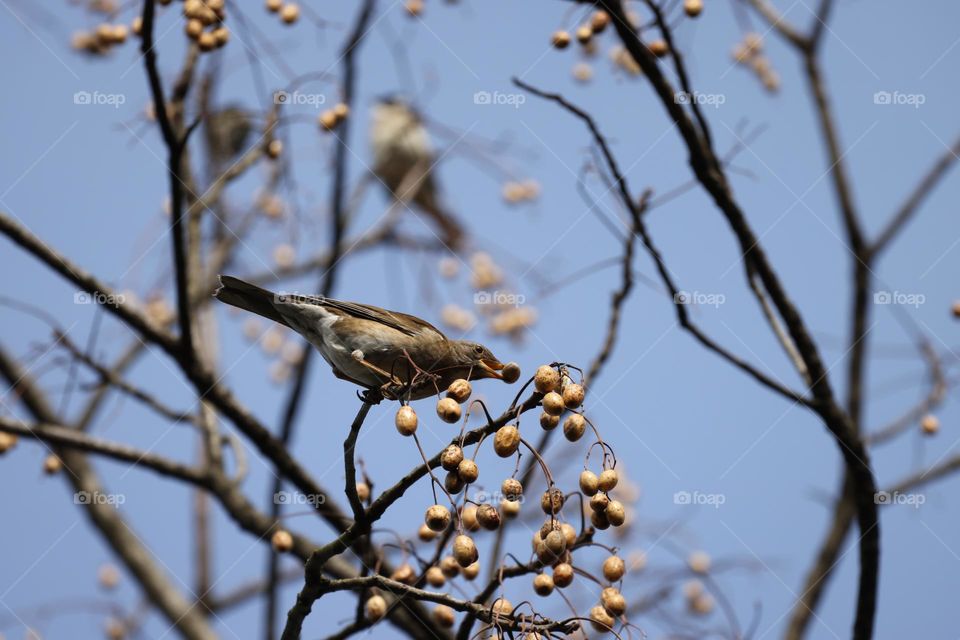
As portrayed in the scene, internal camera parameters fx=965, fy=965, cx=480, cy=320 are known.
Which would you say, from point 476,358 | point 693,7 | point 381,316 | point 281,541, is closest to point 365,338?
point 381,316

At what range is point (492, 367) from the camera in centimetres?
334

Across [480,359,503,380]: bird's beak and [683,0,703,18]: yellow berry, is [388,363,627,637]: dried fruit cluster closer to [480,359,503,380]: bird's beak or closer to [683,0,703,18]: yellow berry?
[480,359,503,380]: bird's beak

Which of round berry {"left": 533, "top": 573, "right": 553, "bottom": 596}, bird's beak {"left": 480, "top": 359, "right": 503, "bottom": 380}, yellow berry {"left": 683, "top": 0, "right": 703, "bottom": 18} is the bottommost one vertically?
round berry {"left": 533, "top": 573, "right": 553, "bottom": 596}

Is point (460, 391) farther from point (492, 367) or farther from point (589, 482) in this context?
point (492, 367)

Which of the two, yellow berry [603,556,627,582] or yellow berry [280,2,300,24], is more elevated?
yellow berry [280,2,300,24]

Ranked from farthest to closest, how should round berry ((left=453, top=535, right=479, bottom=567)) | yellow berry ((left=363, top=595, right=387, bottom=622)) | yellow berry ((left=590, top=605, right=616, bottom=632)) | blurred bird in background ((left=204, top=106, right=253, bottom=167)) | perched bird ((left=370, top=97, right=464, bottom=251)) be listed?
perched bird ((left=370, top=97, right=464, bottom=251)) → blurred bird in background ((left=204, top=106, right=253, bottom=167)) → yellow berry ((left=363, top=595, right=387, bottom=622)) → yellow berry ((left=590, top=605, right=616, bottom=632)) → round berry ((left=453, top=535, right=479, bottom=567))

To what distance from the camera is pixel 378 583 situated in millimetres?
2438

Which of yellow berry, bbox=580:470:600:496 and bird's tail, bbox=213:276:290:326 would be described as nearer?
yellow berry, bbox=580:470:600:496

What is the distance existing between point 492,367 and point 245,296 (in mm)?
1160

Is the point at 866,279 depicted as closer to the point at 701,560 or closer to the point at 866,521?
the point at 866,521

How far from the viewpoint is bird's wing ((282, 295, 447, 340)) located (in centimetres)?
377

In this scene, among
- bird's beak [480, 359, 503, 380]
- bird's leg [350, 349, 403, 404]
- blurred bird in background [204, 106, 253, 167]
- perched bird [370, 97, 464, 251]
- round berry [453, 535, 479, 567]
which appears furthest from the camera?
perched bird [370, 97, 464, 251]

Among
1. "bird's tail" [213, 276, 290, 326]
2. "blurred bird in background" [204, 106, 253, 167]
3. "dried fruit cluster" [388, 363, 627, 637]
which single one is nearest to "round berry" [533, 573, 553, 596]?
"dried fruit cluster" [388, 363, 627, 637]

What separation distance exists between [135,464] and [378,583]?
2704mm
